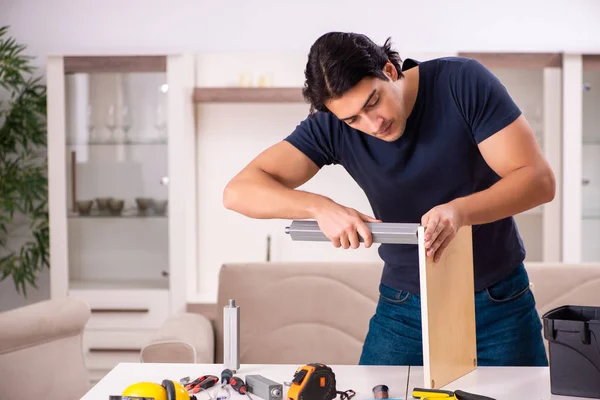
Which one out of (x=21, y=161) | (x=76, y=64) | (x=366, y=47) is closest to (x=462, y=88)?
(x=366, y=47)

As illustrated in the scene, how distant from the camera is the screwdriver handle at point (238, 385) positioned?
1.40 meters

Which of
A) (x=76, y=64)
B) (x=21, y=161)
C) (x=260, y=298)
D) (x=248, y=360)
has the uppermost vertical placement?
(x=76, y=64)

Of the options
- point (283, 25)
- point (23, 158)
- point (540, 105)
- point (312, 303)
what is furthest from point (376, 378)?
point (23, 158)

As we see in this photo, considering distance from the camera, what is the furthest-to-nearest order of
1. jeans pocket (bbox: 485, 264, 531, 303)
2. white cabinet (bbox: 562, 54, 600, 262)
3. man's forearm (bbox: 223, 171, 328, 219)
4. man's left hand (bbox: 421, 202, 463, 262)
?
white cabinet (bbox: 562, 54, 600, 262)
jeans pocket (bbox: 485, 264, 531, 303)
man's forearm (bbox: 223, 171, 328, 219)
man's left hand (bbox: 421, 202, 463, 262)

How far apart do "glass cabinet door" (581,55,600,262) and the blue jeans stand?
2080 millimetres

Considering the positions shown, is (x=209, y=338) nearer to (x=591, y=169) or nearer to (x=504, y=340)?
(x=504, y=340)

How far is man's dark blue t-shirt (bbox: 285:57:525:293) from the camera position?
1562 mm

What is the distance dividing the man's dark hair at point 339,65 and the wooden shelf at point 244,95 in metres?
2.12

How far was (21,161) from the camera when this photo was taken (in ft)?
13.1

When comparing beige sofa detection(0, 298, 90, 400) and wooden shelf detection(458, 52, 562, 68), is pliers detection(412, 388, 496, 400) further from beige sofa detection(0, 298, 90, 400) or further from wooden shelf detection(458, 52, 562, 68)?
wooden shelf detection(458, 52, 562, 68)

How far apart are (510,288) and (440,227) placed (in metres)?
0.42

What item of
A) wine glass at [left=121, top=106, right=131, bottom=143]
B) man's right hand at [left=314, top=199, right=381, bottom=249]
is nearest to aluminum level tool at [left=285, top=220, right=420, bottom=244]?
man's right hand at [left=314, top=199, right=381, bottom=249]

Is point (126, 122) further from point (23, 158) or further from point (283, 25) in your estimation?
point (283, 25)

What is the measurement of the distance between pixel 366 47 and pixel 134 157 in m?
2.44
